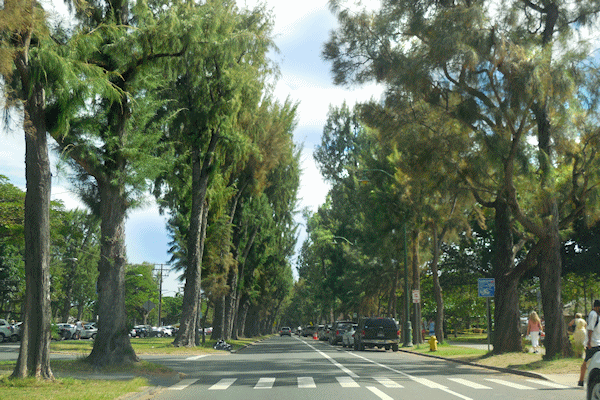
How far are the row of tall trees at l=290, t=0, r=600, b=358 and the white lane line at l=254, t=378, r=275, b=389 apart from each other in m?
9.64

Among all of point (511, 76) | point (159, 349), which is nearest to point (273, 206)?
point (159, 349)

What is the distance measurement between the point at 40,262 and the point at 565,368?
1466cm

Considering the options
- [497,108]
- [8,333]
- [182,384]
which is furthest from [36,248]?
[8,333]

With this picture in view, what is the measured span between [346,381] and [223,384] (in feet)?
10.3

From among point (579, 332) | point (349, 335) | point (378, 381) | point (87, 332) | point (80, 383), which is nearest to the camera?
point (80, 383)

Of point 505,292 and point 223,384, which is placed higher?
point 505,292

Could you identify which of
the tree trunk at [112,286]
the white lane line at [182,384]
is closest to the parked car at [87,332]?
the tree trunk at [112,286]

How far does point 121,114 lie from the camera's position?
59.5 feet

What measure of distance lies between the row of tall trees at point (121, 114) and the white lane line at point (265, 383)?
14.8 feet

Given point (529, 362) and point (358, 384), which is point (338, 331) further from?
point (358, 384)

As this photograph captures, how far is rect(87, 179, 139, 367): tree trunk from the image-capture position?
1798cm

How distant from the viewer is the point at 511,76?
19469mm

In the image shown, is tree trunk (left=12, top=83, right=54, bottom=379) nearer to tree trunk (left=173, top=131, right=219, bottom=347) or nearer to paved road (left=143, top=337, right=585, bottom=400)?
paved road (left=143, top=337, right=585, bottom=400)

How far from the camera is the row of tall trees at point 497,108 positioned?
19266 millimetres
